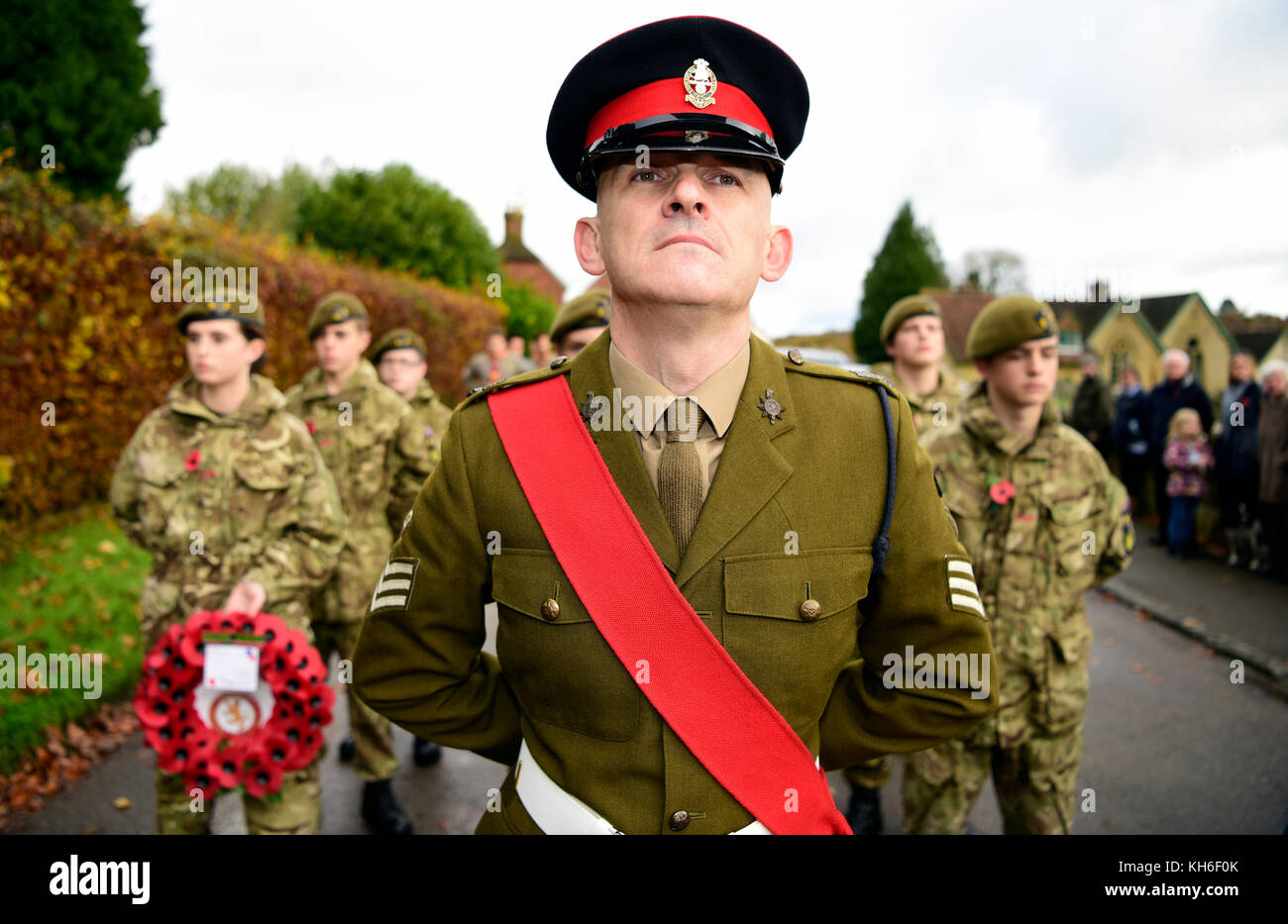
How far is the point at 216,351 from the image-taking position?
3752 mm

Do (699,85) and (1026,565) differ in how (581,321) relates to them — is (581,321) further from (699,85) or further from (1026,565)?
(699,85)

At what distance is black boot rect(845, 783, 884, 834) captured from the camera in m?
4.42

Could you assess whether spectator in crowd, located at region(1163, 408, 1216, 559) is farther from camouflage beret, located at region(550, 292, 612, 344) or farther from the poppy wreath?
the poppy wreath

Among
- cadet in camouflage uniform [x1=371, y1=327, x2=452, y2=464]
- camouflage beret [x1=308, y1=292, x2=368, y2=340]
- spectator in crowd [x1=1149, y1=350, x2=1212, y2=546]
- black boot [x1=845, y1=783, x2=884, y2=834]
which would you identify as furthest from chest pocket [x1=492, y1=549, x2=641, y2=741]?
spectator in crowd [x1=1149, y1=350, x2=1212, y2=546]

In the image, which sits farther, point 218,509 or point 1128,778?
point 1128,778

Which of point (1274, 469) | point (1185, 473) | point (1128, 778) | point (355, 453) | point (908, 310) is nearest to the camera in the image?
point (1128, 778)

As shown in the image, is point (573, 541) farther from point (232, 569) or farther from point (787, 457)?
point (232, 569)

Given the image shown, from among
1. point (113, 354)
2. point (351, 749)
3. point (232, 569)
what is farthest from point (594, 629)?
point (113, 354)

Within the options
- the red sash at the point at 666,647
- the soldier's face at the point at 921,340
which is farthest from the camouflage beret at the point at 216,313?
the soldier's face at the point at 921,340

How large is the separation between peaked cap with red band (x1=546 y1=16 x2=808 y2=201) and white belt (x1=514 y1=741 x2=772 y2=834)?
4.10ft

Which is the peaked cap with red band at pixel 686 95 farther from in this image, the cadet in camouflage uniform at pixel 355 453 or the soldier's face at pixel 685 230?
the cadet in camouflage uniform at pixel 355 453

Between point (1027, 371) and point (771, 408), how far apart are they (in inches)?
91.6

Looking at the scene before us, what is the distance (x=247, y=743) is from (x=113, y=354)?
20.1ft

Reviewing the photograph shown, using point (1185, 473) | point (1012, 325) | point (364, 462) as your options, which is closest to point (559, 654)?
point (1012, 325)
